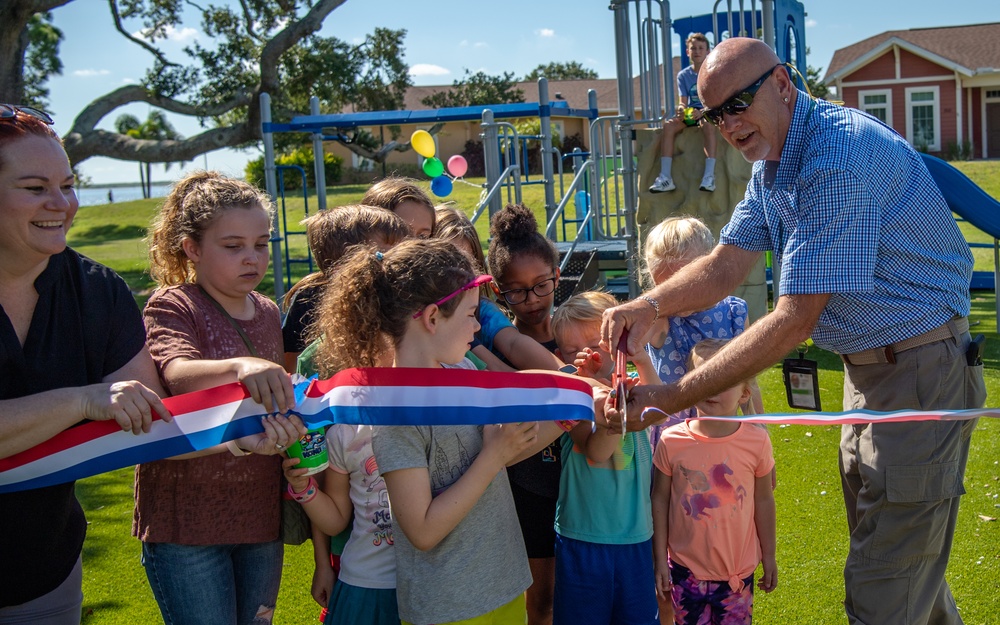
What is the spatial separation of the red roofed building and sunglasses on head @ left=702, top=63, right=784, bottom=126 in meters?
37.4

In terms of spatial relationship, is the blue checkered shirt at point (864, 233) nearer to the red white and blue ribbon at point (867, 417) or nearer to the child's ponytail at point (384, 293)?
the red white and blue ribbon at point (867, 417)

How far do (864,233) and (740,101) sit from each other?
0.62 meters

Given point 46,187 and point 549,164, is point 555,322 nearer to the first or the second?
point 46,187

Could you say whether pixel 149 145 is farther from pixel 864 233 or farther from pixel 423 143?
pixel 864 233

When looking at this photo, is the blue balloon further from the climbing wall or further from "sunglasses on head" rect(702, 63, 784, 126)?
"sunglasses on head" rect(702, 63, 784, 126)

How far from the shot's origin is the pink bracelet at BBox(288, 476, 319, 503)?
2.72m

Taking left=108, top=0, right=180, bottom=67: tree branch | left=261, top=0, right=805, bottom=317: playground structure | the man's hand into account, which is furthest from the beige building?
the man's hand

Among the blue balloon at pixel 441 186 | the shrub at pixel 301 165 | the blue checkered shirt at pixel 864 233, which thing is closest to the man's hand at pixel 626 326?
the blue checkered shirt at pixel 864 233

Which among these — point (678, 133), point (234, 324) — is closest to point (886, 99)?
point (678, 133)

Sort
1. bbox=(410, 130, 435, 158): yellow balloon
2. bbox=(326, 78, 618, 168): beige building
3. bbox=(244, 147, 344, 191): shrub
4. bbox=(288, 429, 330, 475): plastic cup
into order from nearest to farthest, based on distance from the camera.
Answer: bbox=(288, 429, 330, 475): plastic cup
bbox=(410, 130, 435, 158): yellow balloon
bbox=(244, 147, 344, 191): shrub
bbox=(326, 78, 618, 168): beige building

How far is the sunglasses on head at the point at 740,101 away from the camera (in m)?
2.98

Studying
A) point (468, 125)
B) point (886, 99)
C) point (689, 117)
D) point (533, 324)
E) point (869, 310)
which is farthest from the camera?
point (468, 125)

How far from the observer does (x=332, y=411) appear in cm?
250

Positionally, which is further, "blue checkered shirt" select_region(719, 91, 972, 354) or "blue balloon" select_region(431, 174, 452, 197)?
"blue balloon" select_region(431, 174, 452, 197)
